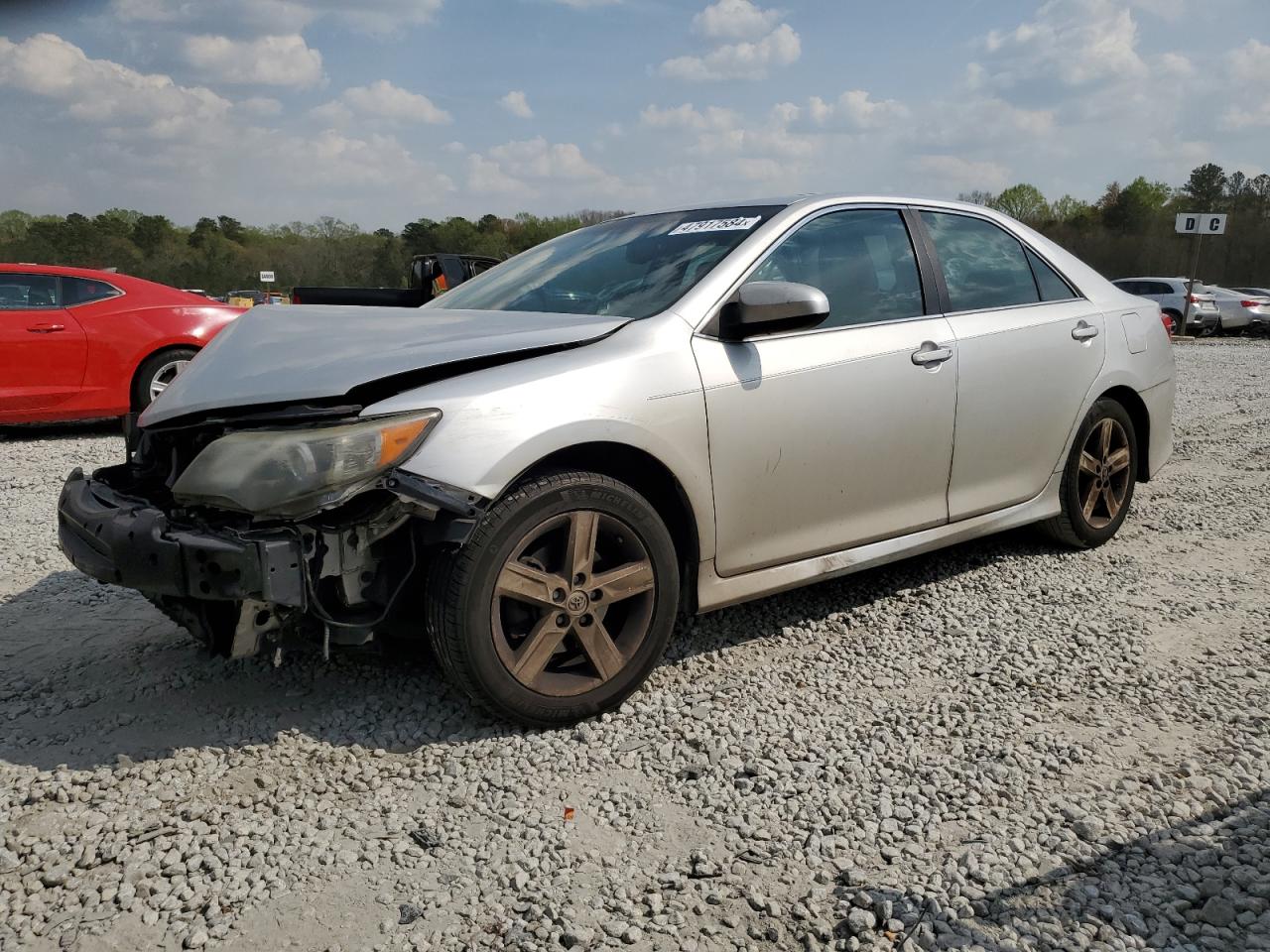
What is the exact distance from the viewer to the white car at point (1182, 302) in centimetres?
2488

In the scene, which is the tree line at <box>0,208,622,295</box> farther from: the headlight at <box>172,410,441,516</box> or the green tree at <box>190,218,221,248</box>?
the headlight at <box>172,410,441,516</box>

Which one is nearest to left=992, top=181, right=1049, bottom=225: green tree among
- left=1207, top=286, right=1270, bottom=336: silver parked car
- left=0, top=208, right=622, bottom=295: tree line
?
left=0, top=208, right=622, bottom=295: tree line

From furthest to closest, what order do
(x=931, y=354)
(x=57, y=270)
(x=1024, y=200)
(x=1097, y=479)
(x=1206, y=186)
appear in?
(x=1024, y=200)
(x=1206, y=186)
(x=57, y=270)
(x=1097, y=479)
(x=931, y=354)

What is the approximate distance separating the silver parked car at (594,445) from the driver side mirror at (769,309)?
1 centimetres

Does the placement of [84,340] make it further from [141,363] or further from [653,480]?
[653,480]

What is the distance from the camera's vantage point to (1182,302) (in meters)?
24.9

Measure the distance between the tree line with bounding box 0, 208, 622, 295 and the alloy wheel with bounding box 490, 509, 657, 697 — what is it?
47.6 m

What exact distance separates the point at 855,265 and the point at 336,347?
1.95 metres

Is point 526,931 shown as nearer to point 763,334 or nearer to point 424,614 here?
point 424,614

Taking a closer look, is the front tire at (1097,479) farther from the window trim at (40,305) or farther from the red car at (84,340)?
the window trim at (40,305)

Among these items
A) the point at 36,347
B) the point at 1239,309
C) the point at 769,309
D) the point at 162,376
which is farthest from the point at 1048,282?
the point at 1239,309

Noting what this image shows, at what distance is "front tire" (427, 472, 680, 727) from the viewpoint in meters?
2.66

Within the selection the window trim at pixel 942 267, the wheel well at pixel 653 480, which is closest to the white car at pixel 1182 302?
the window trim at pixel 942 267

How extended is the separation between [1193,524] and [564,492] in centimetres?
405
